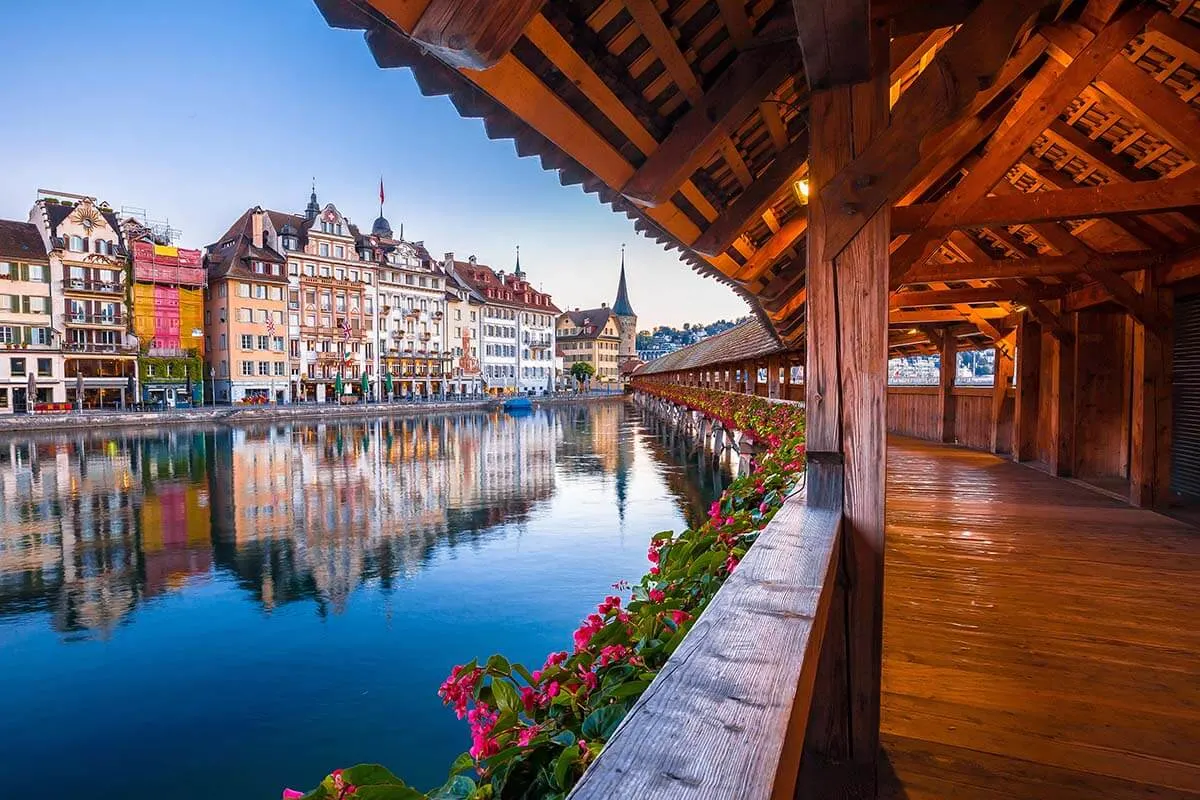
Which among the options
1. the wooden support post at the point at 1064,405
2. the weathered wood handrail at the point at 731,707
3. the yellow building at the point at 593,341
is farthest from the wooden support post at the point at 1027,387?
the yellow building at the point at 593,341

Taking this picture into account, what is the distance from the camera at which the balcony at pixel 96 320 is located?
38.3 m

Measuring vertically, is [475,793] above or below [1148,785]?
above

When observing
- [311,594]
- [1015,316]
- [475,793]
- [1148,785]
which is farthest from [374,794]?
[1015,316]

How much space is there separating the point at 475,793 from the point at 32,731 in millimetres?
7009

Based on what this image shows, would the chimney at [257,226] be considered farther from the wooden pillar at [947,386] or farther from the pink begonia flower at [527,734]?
the pink begonia flower at [527,734]

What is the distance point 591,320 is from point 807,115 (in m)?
87.9

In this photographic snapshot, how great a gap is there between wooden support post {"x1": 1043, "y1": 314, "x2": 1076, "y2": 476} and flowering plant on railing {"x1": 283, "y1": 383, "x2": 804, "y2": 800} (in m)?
7.24

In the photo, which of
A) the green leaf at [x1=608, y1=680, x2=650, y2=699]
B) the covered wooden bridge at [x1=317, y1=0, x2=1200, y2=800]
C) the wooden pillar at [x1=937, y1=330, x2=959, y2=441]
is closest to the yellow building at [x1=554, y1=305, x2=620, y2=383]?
the wooden pillar at [x1=937, y1=330, x2=959, y2=441]

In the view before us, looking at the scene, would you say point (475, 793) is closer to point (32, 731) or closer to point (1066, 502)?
point (32, 731)

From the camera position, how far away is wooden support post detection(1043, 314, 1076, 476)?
855cm

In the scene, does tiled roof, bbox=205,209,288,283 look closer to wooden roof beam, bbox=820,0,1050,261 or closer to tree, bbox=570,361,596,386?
tree, bbox=570,361,596,386

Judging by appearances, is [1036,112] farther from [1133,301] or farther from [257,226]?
[257,226]

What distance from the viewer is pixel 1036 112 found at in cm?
432

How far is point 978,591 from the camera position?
13.4 feet
